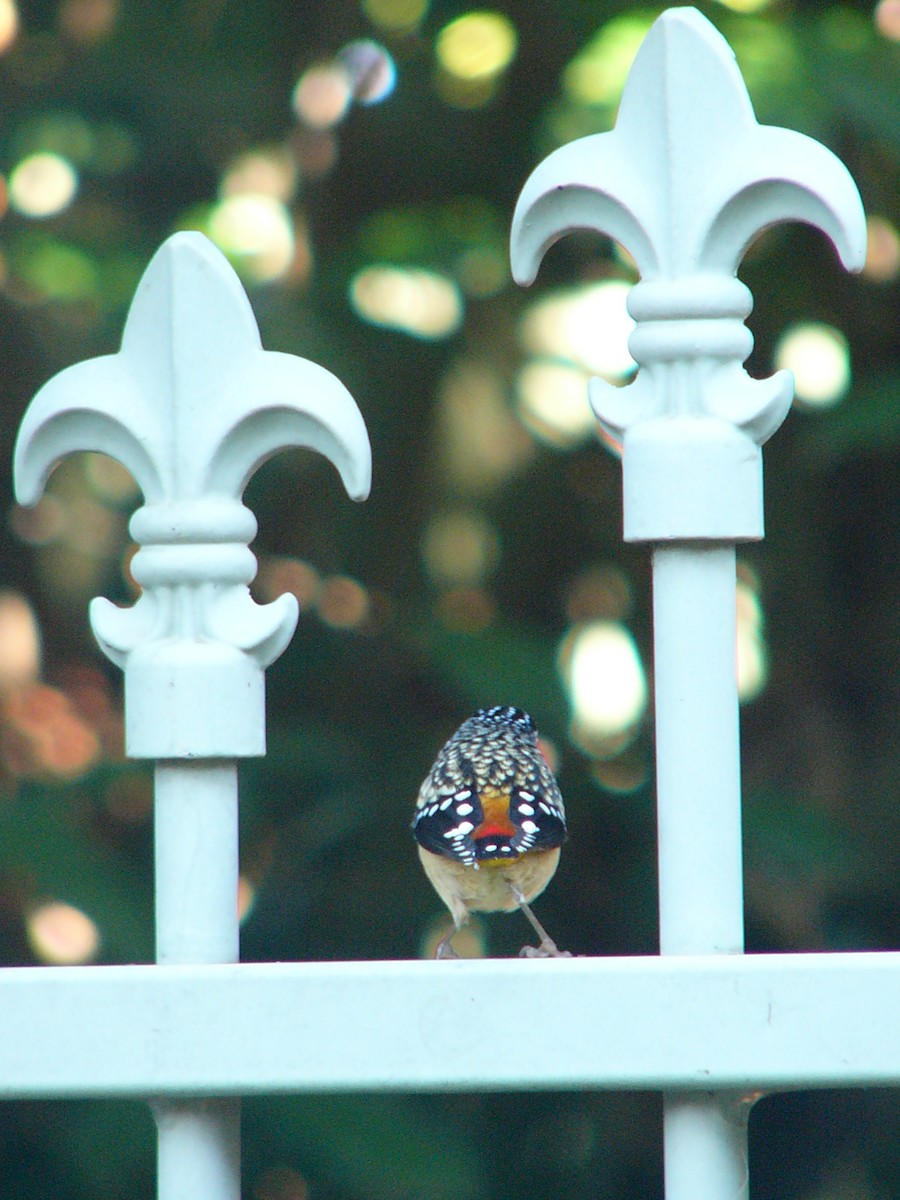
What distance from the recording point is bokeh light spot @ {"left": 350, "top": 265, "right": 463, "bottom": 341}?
132 inches

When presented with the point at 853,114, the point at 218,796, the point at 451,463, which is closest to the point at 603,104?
the point at 853,114

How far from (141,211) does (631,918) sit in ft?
6.43

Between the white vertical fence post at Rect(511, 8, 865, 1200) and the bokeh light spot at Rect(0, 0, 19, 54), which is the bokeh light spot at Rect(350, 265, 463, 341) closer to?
the bokeh light spot at Rect(0, 0, 19, 54)

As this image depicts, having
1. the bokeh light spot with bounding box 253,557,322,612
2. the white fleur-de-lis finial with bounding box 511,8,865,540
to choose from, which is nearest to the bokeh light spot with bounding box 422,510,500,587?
the bokeh light spot with bounding box 253,557,322,612

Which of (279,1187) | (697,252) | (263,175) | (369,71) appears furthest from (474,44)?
(279,1187)

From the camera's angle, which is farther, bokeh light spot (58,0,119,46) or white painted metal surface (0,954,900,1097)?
bokeh light spot (58,0,119,46)

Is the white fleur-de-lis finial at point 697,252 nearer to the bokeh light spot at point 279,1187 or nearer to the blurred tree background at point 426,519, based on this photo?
the blurred tree background at point 426,519

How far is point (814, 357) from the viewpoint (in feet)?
11.4

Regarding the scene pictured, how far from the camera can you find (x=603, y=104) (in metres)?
3.06

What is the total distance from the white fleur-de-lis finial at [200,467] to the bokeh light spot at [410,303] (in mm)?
1735

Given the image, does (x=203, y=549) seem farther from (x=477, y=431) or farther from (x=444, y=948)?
(x=477, y=431)

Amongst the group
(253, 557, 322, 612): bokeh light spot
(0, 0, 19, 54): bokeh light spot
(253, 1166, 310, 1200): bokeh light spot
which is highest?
(0, 0, 19, 54): bokeh light spot

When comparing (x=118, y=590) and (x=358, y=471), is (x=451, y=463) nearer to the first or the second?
(x=118, y=590)

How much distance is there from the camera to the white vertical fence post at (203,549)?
1580 millimetres
